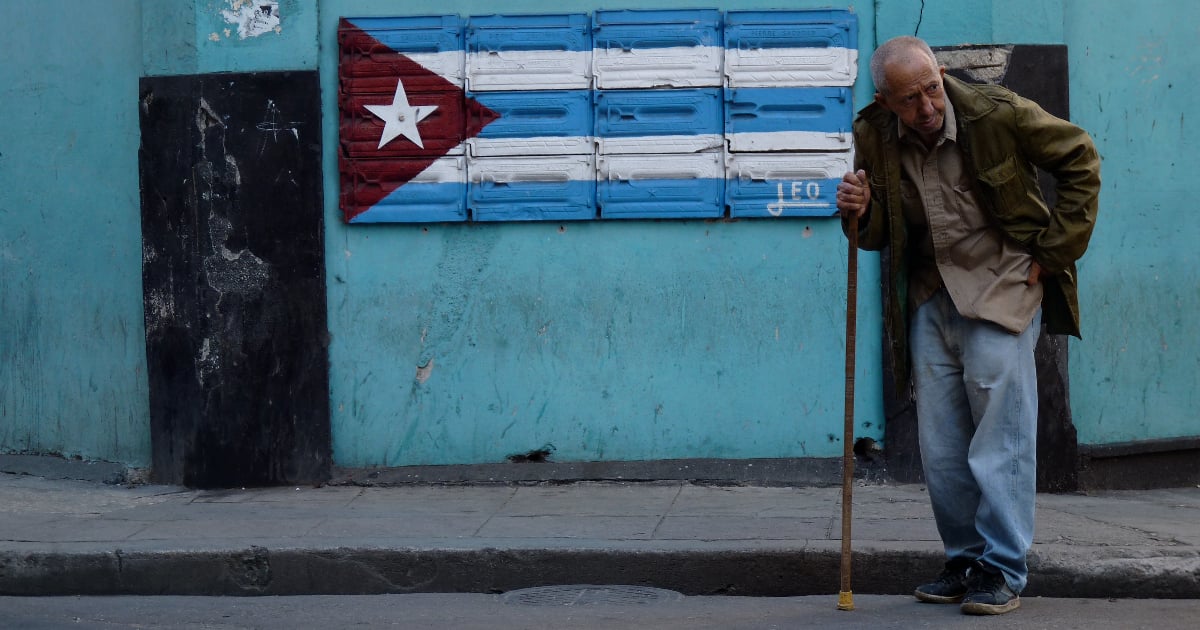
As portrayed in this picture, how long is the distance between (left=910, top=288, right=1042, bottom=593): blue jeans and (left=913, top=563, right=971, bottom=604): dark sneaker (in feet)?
0.13

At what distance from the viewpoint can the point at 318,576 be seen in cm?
538

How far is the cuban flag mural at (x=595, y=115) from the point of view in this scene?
6.61 meters

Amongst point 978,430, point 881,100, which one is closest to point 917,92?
point 881,100

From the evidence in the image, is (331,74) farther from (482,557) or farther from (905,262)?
(905,262)

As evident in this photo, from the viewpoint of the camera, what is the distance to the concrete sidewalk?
16.7ft

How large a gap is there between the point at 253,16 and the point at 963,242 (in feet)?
12.4

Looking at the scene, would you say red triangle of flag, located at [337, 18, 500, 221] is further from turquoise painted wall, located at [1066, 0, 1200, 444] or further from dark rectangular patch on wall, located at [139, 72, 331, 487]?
turquoise painted wall, located at [1066, 0, 1200, 444]

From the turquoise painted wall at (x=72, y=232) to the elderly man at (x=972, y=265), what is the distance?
4063 millimetres

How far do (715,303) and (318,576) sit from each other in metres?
2.36

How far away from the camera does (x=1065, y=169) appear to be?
445 centimetres

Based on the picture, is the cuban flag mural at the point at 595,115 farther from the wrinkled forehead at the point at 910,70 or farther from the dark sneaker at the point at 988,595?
the dark sneaker at the point at 988,595

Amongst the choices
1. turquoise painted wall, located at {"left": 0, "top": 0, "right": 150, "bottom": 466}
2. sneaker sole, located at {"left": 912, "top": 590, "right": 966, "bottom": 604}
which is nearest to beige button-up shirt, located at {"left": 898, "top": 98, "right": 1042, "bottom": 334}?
sneaker sole, located at {"left": 912, "top": 590, "right": 966, "bottom": 604}

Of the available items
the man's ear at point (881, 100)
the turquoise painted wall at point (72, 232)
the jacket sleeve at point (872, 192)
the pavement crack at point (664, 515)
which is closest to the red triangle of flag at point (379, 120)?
the turquoise painted wall at point (72, 232)

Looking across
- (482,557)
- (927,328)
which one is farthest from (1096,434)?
(482,557)
